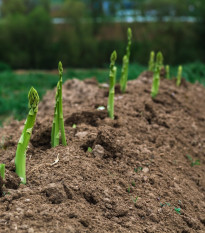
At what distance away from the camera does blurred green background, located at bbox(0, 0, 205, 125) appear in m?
13.4

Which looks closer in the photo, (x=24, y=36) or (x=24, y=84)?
(x=24, y=84)

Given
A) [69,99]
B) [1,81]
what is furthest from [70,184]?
[1,81]

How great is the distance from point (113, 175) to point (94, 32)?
13.7 metres

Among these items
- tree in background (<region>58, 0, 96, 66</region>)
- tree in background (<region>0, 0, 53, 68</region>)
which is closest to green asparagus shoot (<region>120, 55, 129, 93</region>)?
tree in background (<region>0, 0, 53, 68</region>)

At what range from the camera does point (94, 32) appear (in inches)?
617

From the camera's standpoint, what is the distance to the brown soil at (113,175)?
2012 millimetres

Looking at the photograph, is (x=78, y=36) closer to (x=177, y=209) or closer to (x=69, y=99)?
(x=69, y=99)

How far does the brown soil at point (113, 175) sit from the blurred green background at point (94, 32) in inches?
380

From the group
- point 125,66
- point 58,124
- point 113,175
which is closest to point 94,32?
point 125,66

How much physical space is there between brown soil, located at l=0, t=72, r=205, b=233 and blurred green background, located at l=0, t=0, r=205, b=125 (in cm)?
966

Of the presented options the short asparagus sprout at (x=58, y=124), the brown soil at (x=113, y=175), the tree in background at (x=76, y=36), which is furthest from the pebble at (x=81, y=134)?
the tree in background at (x=76, y=36)

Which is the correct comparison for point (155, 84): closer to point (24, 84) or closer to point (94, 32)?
point (24, 84)

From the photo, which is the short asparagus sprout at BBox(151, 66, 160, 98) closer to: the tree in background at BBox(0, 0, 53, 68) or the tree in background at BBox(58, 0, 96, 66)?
the tree in background at BBox(0, 0, 53, 68)

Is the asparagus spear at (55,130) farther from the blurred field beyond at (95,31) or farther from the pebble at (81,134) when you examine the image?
the blurred field beyond at (95,31)
